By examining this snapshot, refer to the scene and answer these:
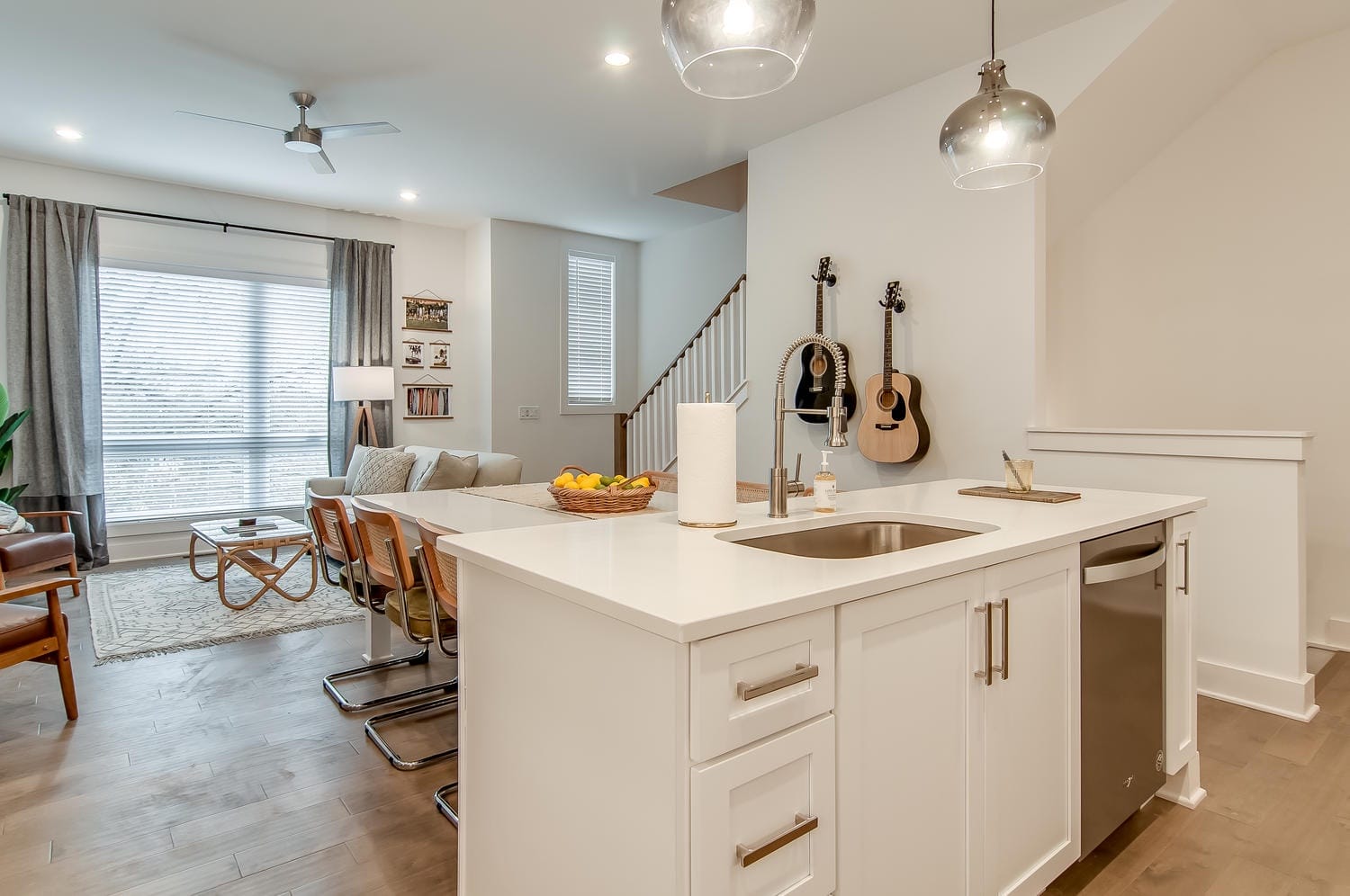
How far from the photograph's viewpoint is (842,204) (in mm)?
4320

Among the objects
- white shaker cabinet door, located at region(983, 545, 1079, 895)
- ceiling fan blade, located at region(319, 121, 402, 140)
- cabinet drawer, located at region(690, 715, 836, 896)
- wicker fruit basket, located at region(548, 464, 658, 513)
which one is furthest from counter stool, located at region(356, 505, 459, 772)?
ceiling fan blade, located at region(319, 121, 402, 140)

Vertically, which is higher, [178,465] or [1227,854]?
[178,465]

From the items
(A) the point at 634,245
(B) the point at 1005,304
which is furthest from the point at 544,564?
(A) the point at 634,245

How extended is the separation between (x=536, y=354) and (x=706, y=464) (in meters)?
5.56

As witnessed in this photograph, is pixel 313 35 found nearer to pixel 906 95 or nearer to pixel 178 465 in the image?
pixel 906 95

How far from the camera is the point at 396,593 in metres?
2.70

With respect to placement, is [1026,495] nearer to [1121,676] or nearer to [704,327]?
[1121,676]

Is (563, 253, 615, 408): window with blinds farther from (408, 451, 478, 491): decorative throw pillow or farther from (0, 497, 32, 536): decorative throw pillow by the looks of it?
(0, 497, 32, 536): decorative throw pillow

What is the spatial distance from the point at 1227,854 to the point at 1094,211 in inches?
130

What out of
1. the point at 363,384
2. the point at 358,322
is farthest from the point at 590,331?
the point at 363,384

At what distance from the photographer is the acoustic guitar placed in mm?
3924

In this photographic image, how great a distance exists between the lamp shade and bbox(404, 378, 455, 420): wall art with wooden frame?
49 cm

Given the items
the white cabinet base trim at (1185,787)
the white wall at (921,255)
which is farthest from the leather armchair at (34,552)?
the white cabinet base trim at (1185,787)

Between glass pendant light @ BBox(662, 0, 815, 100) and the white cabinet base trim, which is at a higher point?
glass pendant light @ BBox(662, 0, 815, 100)
